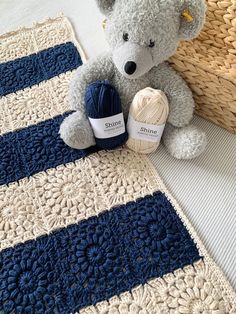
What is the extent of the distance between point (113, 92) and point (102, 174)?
0.59 ft

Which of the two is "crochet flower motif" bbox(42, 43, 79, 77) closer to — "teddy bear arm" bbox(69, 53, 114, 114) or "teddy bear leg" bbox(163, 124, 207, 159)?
"teddy bear arm" bbox(69, 53, 114, 114)

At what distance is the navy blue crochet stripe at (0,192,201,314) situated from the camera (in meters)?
0.67

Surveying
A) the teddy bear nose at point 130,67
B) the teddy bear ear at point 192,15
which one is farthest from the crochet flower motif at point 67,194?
the teddy bear ear at point 192,15

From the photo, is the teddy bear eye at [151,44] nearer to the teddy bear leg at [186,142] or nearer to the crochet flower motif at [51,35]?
the teddy bear leg at [186,142]

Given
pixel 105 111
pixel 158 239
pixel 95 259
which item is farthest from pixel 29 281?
pixel 105 111

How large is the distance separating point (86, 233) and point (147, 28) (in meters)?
0.41

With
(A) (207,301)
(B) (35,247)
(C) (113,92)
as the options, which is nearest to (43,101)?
(C) (113,92)

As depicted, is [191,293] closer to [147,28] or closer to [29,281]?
[29,281]

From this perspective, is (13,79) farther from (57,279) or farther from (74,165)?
(57,279)

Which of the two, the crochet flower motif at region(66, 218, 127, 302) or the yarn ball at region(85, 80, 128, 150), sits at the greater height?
the yarn ball at region(85, 80, 128, 150)

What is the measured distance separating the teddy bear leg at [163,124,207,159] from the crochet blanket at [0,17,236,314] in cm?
7

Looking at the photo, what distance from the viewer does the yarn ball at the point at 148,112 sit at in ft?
2.46

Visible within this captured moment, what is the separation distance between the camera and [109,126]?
78cm

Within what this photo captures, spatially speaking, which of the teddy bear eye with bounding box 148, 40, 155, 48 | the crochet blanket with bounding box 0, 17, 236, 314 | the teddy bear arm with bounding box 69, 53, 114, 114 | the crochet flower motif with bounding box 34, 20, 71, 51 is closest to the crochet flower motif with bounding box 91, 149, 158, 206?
the crochet blanket with bounding box 0, 17, 236, 314
